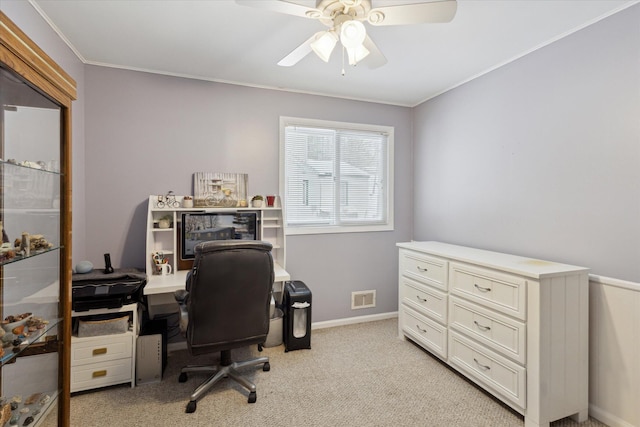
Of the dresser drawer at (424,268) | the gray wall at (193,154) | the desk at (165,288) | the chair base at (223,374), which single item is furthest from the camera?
the gray wall at (193,154)

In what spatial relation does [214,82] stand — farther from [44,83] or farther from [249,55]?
[44,83]

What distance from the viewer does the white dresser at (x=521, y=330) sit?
1.85 metres

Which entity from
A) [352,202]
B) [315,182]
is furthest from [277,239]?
[352,202]

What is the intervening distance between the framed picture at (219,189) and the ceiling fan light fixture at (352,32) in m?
1.93

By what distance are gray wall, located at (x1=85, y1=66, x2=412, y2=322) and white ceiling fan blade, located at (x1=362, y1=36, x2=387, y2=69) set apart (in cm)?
149

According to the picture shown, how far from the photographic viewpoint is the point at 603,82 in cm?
199

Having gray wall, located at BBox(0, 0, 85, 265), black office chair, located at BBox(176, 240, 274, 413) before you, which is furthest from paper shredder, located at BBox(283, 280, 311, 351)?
gray wall, located at BBox(0, 0, 85, 265)

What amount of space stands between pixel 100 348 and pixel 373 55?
269 cm

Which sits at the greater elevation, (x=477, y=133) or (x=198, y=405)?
(x=477, y=133)

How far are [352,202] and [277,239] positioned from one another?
3.27 ft

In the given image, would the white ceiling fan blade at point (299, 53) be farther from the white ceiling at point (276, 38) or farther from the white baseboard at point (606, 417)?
the white baseboard at point (606, 417)

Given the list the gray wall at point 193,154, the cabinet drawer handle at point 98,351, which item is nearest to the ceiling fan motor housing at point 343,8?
the gray wall at point 193,154

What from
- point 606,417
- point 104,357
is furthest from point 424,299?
point 104,357

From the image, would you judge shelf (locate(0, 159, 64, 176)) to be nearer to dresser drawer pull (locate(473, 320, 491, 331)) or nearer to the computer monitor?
the computer monitor
